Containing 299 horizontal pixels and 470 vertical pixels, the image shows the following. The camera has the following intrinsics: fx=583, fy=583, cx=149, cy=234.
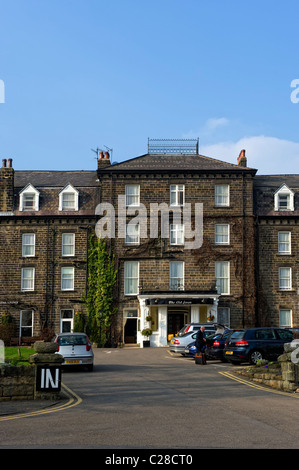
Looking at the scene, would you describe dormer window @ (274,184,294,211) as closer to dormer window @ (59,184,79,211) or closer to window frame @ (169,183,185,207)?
window frame @ (169,183,185,207)

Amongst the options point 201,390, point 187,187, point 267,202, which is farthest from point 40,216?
point 201,390

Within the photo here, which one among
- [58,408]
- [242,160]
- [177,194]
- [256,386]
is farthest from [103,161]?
[58,408]

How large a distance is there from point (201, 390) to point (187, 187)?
25.2 metres

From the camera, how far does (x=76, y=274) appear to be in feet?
131

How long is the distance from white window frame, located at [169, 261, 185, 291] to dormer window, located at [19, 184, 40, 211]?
10309 millimetres

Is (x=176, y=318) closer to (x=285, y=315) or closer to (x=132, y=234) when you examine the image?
(x=132, y=234)

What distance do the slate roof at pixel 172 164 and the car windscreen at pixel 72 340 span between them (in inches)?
740

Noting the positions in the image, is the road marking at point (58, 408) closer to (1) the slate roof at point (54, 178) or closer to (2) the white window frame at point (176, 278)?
(2) the white window frame at point (176, 278)

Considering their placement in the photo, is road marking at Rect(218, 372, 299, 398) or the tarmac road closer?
the tarmac road

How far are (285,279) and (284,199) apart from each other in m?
5.69

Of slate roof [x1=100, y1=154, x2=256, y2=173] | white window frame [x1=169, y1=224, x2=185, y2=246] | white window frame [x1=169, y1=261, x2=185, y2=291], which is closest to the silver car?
white window frame [x1=169, y1=261, x2=185, y2=291]

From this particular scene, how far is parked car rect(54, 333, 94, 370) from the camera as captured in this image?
21.5 metres

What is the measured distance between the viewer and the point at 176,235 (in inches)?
1558
